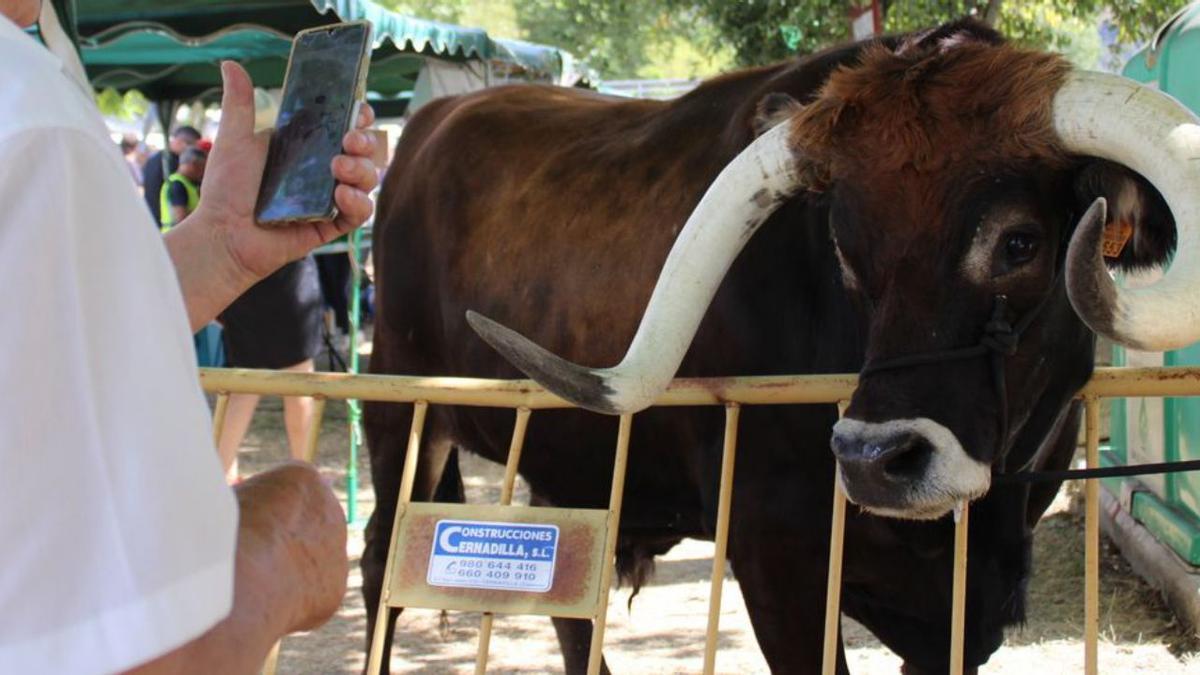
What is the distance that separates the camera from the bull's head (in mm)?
2377

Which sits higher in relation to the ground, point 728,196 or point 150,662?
point 728,196

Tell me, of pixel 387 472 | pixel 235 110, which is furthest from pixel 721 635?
pixel 235 110

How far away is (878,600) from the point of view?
3.15 m

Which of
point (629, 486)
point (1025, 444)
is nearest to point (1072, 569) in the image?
point (629, 486)

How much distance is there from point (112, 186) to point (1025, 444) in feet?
7.53

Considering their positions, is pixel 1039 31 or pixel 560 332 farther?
pixel 1039 31

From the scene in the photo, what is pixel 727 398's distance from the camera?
2.74 m

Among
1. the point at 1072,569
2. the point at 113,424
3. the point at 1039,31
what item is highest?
the point at 1039,31

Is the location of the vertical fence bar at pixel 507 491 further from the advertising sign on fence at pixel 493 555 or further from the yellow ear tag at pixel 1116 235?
the yellow ear tag at pixel 1116 235

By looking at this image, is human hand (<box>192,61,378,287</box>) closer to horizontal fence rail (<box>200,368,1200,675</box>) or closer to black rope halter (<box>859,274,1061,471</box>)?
horizontal fence rail (<box>200,368,1200,675</box>)

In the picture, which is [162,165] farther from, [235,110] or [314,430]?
[235,110]

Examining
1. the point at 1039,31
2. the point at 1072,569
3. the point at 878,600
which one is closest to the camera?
the point at 878,600

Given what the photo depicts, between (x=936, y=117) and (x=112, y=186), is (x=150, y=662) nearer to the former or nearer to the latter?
(x=112, y=186)

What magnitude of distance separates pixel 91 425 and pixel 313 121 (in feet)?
3.53
